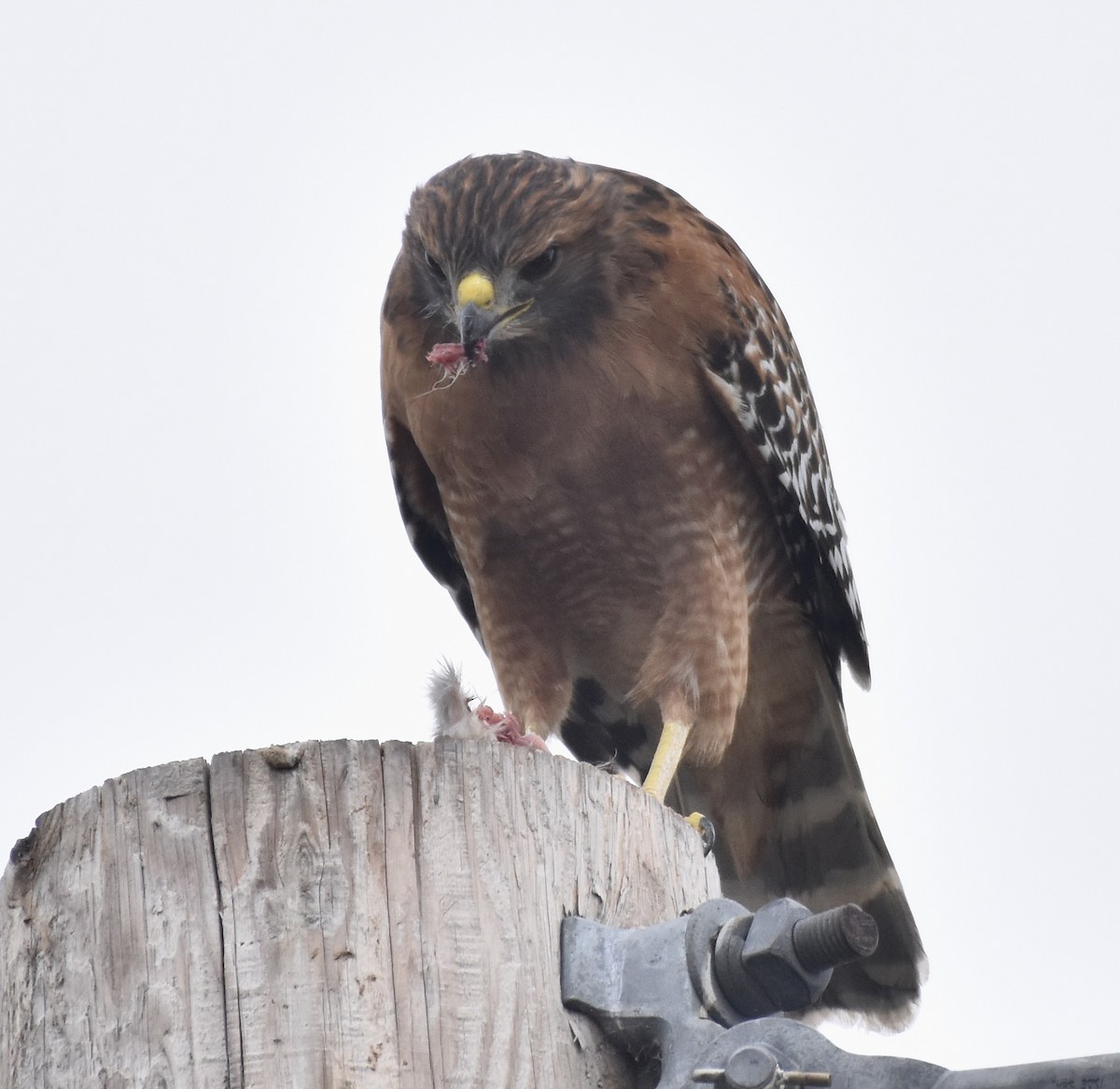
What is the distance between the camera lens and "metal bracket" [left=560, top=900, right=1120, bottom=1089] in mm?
2615

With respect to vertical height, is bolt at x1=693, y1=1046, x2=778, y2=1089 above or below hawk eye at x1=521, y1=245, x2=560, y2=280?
below

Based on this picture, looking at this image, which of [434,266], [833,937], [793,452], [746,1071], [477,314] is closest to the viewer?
[746,1071]

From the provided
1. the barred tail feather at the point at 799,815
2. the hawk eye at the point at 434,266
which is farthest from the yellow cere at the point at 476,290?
the barred tail feather at the point at 799,815

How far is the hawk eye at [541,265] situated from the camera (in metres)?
5.61

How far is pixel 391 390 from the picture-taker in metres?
6.01

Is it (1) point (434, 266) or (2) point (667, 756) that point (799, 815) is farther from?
(1) point (434, 266)

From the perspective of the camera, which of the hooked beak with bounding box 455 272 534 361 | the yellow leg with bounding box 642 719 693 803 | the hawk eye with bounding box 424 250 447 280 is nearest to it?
the hooked beak with bounding box 455 272 534 361

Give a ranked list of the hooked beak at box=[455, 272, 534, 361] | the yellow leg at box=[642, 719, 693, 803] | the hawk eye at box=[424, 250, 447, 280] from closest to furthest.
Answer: the hooked beak at box=[455, 272, 534, 361]
the yellow leg at box=[642, 719, 693, 803]
the hawk eye at box=[424, 250, 447, 280]

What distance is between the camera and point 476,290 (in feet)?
17.8

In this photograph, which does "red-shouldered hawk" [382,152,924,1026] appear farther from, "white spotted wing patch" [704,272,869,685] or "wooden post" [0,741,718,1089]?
"wooden post" [0,741,718,1089]

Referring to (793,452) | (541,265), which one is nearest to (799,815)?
(793,452)

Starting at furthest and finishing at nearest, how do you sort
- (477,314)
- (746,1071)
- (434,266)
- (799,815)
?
(799,815) → (434,266) → (477,314) → (746,1071)

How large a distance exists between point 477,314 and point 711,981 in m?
3.00

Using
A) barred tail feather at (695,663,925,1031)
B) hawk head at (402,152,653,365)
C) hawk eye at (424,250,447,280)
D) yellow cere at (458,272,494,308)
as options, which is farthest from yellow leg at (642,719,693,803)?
hawk eye at (424,250,447,280)
